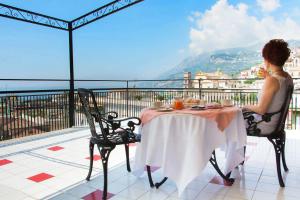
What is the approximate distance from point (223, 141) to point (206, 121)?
0.25 m

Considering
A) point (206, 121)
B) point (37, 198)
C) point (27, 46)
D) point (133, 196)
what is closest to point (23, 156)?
point (37, 198)

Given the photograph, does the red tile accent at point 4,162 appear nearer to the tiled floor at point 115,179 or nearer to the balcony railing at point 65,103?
the tiled floor at point 115,179

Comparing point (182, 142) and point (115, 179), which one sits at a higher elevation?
point (182, 142)

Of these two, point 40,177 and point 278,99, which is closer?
point 278,99

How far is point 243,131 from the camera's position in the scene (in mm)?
2295

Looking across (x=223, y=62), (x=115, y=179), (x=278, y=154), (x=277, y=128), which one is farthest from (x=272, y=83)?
(x=223, y=62)

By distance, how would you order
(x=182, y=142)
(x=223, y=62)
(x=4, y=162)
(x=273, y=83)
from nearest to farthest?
(x=182, y=142) → (x=273, y=83) → (x=4, y=162) → (x=223, y=62)

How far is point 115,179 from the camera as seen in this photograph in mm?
2578

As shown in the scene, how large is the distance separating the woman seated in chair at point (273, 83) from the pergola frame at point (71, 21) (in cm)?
270

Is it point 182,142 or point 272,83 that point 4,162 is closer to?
point 182,142

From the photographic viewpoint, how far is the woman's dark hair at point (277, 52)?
93.4 inches

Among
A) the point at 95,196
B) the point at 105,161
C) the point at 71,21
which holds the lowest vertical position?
the point at 95,196

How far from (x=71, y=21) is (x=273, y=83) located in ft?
13.7

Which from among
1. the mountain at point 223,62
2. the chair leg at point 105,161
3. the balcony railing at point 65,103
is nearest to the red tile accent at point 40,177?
the chair leg at point 105,161
